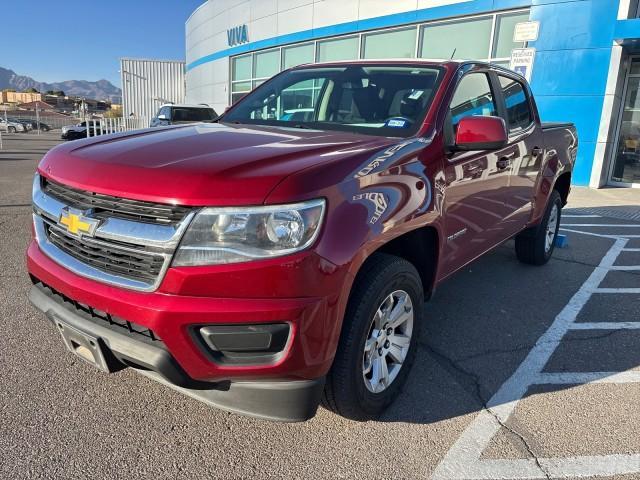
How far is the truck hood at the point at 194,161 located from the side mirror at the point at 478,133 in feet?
1.51

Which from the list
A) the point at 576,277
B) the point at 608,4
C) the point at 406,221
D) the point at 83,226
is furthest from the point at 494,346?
the point at 608,4

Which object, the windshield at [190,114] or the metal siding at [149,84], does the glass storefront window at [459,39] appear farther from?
the metal siding at [149,84]

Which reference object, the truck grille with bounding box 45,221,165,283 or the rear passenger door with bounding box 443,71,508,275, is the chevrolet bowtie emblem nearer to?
the truck grille with bounding box 45,221,165,283

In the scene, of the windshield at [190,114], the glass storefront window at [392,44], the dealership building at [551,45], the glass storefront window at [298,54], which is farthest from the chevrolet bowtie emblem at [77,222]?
→ the glass storefront window at [298,54]

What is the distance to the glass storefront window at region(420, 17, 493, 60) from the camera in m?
12.5

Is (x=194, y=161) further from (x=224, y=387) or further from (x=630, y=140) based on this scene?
(x=630, y=140)

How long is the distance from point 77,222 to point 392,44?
1430 cm

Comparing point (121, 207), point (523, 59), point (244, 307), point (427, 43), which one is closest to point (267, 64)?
point (427, 43)

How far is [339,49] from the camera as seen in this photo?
16.8 m

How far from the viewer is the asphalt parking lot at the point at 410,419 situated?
2.25m

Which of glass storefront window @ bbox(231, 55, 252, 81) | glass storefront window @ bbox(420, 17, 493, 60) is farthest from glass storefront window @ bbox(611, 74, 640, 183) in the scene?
glass storefront window @ bbox(231, 55, 252, 81)

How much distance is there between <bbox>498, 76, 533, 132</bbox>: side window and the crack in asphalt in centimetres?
189

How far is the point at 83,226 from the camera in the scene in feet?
6.95

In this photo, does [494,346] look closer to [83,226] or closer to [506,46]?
[83,226]
